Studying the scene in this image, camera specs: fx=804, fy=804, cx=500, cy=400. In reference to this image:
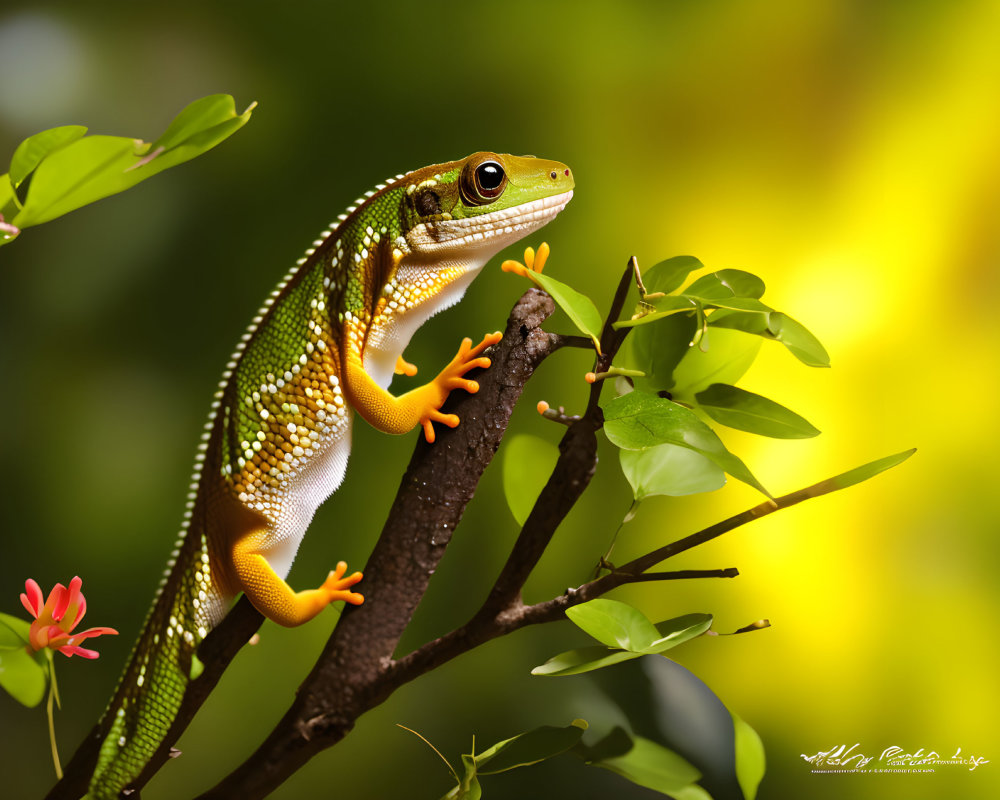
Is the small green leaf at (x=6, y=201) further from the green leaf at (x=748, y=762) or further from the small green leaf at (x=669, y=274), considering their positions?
the green leaf at (x=748, y=762)

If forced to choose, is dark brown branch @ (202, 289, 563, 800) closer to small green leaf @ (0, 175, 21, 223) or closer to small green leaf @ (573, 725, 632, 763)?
small green leaf @ (573, 725, 632, 763)

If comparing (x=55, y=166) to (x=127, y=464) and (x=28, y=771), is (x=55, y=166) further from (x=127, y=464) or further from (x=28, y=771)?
(x=28, y=771)

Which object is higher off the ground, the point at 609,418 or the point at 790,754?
the point at 609,418

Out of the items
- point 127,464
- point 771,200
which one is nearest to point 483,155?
point 771,200

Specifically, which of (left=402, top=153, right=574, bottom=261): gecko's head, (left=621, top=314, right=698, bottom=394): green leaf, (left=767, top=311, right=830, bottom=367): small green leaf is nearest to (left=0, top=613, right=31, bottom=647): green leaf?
(left=402, top=153, right=574, bottom=261): gecko's head

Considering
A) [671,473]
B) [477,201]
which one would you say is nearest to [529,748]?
[671,473]

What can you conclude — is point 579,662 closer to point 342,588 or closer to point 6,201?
point 342,588

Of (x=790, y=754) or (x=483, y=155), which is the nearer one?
(x=483, y=155)
